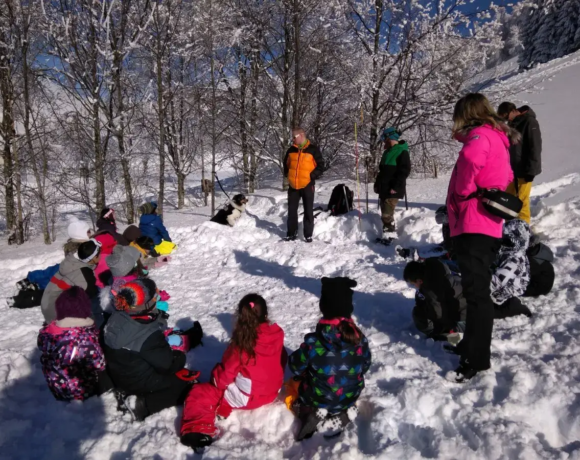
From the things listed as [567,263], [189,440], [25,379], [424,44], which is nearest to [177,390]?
[189,440]

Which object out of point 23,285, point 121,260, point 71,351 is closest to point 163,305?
point 121,260

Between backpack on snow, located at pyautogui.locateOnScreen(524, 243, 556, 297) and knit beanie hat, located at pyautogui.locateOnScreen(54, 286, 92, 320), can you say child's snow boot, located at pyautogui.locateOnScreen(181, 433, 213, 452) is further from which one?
backpack on snow, located at pyautogui.locateOnScreen(524, 243, 556, 297)

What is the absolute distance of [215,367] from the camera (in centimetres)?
309

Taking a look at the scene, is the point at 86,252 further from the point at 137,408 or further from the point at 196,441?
the point at 196,441

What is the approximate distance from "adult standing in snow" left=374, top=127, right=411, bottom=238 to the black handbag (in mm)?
3537

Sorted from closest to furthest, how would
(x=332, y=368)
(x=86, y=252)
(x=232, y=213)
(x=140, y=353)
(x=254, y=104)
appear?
(x=332, y=368)
(x=140, y=353)
(x=86, y=252)
(x=232, y=213)
(x=254, y=104)

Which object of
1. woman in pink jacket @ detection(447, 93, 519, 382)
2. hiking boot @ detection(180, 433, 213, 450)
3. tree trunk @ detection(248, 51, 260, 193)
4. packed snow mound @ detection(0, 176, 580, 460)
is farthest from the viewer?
tree trunk @ detection(248, 51, 260, 193)

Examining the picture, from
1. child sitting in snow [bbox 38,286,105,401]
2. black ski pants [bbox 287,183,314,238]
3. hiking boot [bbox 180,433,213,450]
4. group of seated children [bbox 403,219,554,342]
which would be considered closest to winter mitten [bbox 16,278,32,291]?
child sitting in snow [bbox 38,286,105,401]

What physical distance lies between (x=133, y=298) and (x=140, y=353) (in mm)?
429

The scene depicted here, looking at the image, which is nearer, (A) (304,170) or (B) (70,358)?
(B) (70,358)

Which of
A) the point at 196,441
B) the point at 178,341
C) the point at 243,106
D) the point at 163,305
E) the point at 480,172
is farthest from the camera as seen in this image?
the point at 243,106

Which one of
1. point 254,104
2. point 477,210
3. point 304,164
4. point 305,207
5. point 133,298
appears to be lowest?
point 133,298

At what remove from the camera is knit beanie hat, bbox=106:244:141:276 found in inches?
169

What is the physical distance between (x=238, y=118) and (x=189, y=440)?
13.1 meters
